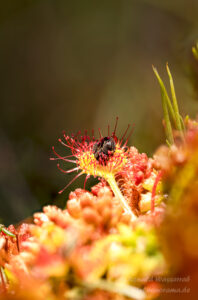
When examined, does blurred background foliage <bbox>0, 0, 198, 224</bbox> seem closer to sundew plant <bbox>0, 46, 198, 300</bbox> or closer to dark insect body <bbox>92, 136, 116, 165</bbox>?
dark insect body <bbox>92, 136, 116, 165</bbox>

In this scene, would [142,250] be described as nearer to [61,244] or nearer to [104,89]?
[61,244]

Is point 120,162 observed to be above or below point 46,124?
below

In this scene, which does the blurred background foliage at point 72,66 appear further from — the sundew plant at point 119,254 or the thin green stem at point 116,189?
Answer: the sundew plant at point 119,254

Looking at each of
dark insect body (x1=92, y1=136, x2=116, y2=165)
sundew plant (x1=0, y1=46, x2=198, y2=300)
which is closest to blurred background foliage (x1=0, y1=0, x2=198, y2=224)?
dark insect body (x1=92, y1=136, x2=116, y2=165)

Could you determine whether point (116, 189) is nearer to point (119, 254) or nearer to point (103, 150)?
point (103, 150)

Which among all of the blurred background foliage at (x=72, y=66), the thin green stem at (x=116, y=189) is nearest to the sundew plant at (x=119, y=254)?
the thin green stem at (x=116, y=189)

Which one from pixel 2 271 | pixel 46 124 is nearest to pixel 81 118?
pixel 46 124

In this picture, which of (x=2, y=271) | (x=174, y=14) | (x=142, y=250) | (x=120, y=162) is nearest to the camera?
(x=142, y=250)

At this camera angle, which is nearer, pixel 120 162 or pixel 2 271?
pixel 2 271
